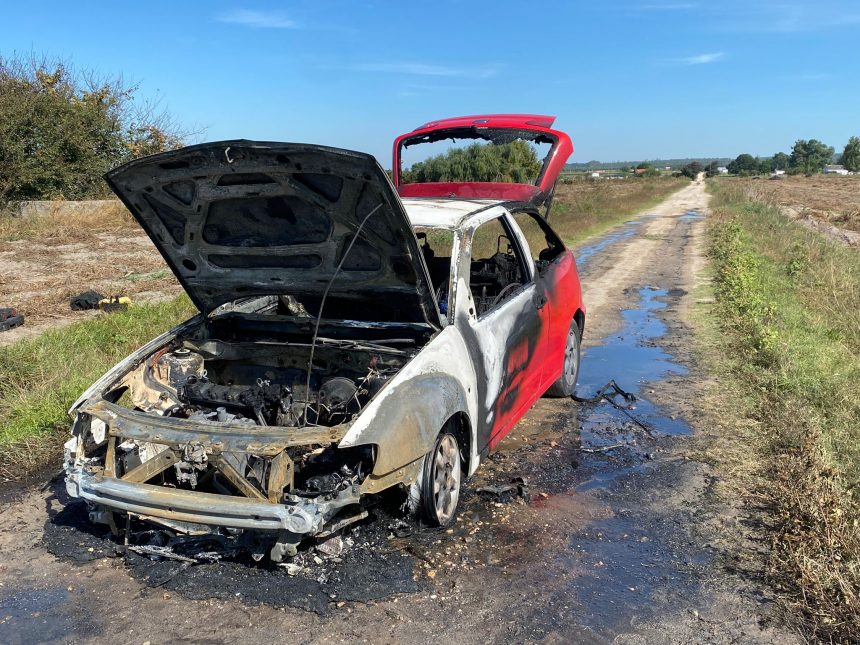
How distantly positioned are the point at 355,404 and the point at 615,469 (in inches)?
75.8

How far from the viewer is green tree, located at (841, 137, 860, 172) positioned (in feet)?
363

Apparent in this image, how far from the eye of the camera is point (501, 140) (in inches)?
273

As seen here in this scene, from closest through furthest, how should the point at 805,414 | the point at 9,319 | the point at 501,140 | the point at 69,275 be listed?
the point at 805,414
the point at 501,140
the point at 9,319
the point at 69,275

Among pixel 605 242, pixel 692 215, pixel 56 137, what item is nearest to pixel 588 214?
pixel 692 215

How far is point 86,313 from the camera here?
9.30 metres

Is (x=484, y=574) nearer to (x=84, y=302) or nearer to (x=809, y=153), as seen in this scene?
(x=84, y=302)

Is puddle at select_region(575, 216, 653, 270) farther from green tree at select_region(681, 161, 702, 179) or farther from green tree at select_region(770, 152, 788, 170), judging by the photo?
green tree at select_region(770, 152, 788, 170)

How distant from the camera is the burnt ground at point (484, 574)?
3.10m

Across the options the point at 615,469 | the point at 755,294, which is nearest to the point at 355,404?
the point at 615,469

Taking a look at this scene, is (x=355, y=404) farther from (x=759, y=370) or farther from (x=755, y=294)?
(x=755, y=294)

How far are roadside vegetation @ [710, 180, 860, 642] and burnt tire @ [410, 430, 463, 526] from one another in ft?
5.36

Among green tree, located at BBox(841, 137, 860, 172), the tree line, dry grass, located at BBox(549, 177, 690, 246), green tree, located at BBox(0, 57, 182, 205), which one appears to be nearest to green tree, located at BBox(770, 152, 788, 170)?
the tree line

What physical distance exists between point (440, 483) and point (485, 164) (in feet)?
98.3

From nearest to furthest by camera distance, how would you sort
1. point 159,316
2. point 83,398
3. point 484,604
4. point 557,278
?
point 484,604 → point 83,398 → point 557,278 → point 159,316
